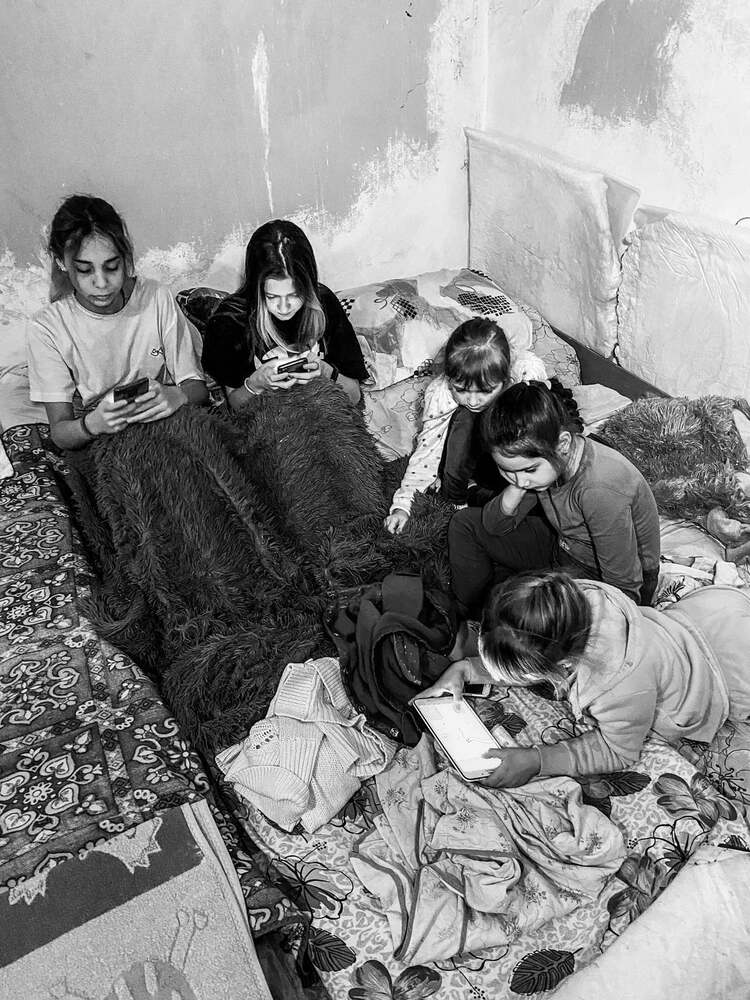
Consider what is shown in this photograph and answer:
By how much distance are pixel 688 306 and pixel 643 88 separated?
0.67 metres

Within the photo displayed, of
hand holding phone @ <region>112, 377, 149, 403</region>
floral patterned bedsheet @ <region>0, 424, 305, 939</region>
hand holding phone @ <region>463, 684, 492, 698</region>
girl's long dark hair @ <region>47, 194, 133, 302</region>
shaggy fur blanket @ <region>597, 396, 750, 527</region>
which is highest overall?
girl's long dark hair @ <region>47, 194, 133, 302</region>

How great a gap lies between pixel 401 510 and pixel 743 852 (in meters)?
1.15

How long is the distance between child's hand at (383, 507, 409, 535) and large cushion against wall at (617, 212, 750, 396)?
1084mm

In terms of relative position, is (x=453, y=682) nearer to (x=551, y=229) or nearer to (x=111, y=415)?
(x=111, y=415)

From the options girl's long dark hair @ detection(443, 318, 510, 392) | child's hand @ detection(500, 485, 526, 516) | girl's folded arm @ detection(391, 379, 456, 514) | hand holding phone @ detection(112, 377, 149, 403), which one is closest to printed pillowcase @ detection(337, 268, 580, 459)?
girl's folded arm @ detection(391, 379, 456, 514)

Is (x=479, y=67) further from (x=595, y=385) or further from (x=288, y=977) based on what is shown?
(x=288, y=977)

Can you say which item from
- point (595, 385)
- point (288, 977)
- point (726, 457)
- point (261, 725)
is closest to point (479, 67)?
point (595, 385)

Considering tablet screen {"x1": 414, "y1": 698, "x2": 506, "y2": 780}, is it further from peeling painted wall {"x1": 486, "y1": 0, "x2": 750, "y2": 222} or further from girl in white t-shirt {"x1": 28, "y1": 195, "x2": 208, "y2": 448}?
peeling painted wall {"x1": 486, "y1": 0, "x2": 750, "y2": 222}

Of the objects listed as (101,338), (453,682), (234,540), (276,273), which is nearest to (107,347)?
(101,338)

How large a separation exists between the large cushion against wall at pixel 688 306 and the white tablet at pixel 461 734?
1409 mm

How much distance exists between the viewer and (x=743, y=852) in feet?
4.35

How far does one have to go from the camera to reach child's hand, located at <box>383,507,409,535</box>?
2.11 m

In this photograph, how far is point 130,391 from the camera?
1.99 metres

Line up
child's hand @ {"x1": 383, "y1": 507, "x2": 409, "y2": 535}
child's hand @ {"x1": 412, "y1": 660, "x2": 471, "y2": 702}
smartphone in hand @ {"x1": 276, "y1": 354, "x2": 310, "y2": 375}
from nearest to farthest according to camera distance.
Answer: child's hand @ {"x1": 412, "y1": 660, "x2": 471, "y2": 702}, child's hand @ {"x1": 383, "y1": 507, "x2": 409, "y2": 535}, smartphone in hand @ {"x1": 276, "y1": 354, "x2": 310, "y2": 375}
